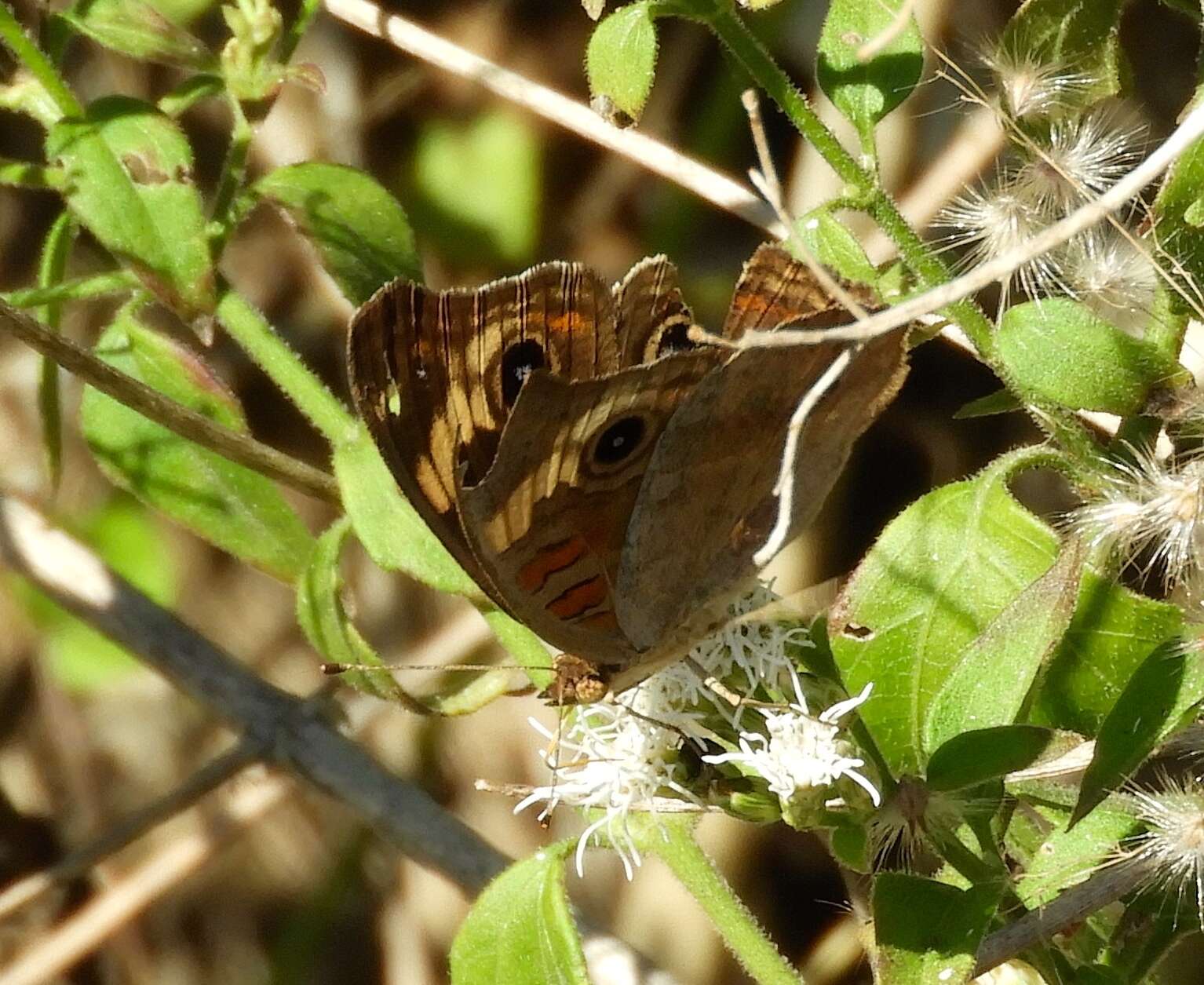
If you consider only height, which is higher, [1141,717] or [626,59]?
[626,59]

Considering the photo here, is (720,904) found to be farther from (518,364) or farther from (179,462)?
(179,462)

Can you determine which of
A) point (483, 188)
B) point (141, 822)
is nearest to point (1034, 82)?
point (483, 188)

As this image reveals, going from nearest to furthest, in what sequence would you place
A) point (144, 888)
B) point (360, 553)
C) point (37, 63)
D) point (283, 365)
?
1. point (37, 63)
2. point (283, 365)
3. point (144, 888)
4. point (360, 553)

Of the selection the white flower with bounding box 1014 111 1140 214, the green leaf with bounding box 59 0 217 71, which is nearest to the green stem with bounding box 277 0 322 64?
the green leaf with bounding box 59 0 217 71

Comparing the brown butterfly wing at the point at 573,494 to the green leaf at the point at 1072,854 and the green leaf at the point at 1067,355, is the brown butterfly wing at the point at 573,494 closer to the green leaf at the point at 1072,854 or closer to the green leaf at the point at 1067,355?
the green leaf at the point at 1067,355

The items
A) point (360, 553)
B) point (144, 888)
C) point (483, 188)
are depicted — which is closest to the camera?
point (144, 888)

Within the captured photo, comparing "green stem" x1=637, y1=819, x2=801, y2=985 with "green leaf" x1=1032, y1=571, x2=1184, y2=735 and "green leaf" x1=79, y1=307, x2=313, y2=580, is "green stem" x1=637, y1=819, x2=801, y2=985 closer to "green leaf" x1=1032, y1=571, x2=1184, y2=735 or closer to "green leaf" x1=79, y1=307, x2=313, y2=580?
"green leaf" x1=1032, y1=571, x2=1184, y2=735
